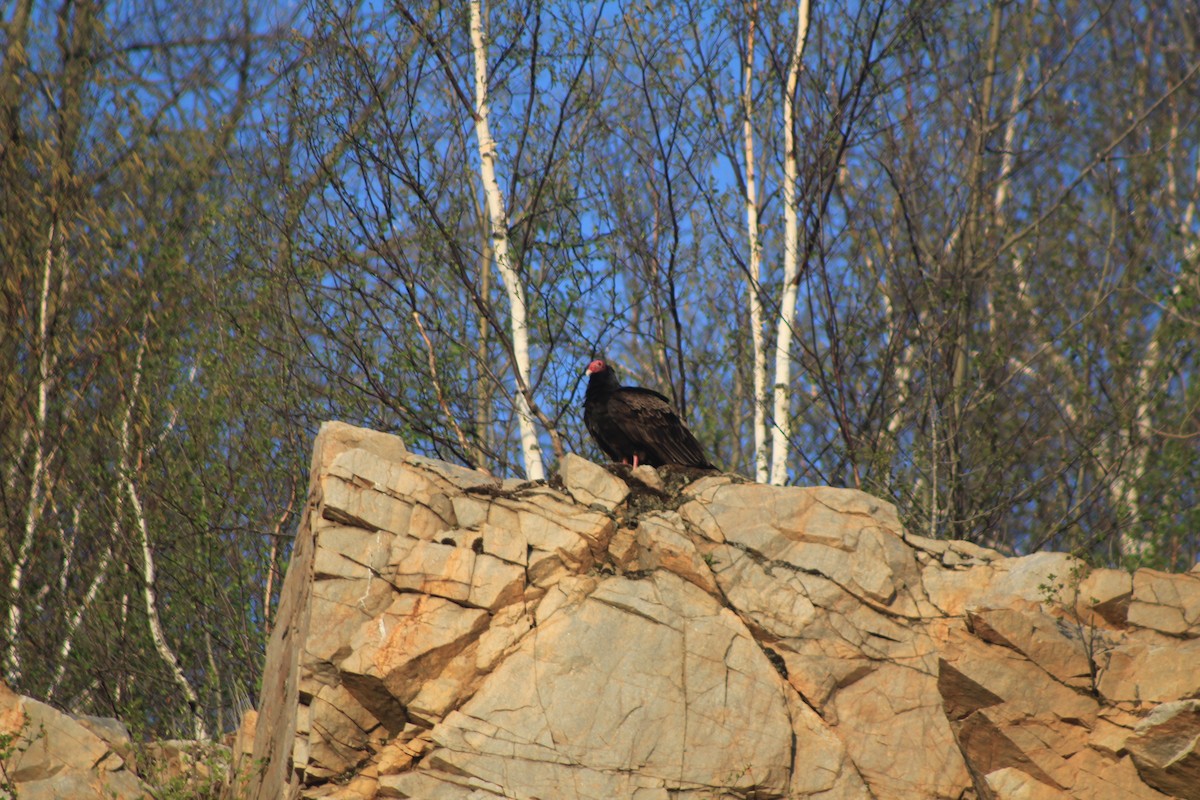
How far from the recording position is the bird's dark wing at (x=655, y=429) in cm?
796

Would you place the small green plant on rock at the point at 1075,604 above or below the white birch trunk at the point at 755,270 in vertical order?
below

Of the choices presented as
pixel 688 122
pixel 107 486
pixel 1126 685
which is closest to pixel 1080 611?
pixel 1126 685

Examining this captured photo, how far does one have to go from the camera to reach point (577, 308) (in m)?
11.0

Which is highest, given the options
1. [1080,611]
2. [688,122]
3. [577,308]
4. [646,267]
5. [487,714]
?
[688,122]

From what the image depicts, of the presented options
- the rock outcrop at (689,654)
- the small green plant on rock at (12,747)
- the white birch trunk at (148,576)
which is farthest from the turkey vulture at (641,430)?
the white birch trunk at (148,576)

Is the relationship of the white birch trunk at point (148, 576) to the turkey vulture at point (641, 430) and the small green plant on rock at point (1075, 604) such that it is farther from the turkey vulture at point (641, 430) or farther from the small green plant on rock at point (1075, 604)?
the small green plant on rock at point (1075, 604)

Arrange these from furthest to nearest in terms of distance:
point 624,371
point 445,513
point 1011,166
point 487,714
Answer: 1. point 624,371
2. point 1011,166
3. point 445,513
4. point 487,714

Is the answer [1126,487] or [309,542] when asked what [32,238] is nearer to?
[309,542]

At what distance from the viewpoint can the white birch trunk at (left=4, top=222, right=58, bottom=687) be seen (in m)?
10.6

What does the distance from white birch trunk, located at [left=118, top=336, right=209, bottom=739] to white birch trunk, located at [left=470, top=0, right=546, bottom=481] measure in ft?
11.7

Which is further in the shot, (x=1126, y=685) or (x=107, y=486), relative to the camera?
(x=107, y=486)

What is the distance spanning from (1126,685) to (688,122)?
713 cm

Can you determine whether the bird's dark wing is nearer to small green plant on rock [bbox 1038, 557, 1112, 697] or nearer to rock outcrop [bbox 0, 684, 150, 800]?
small green plant on rock [bbox 1038, 557, 1112, 697]

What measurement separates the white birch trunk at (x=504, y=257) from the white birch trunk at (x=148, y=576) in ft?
11.7
